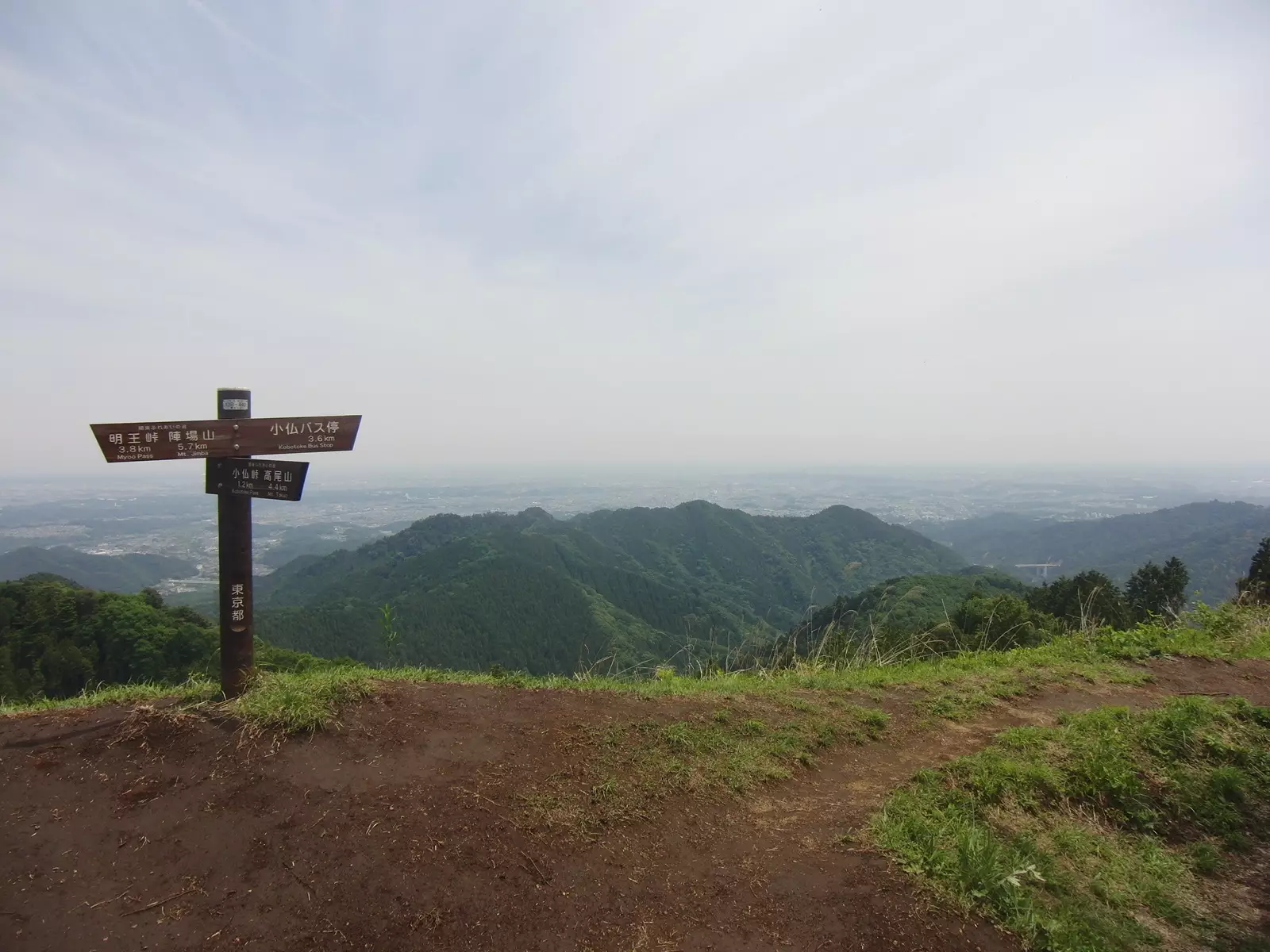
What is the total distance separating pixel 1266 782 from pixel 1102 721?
949mm

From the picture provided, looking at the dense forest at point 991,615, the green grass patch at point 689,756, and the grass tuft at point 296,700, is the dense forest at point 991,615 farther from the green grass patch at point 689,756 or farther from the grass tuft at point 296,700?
the grass tuft at point 296,700

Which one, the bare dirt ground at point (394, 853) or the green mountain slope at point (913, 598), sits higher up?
the bare dirt ground at point (394, 853)

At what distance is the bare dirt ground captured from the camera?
8.63 feet

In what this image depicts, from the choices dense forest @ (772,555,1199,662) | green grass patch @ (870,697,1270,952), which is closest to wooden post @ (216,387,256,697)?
green grass patch @ (870,697,1270,952)

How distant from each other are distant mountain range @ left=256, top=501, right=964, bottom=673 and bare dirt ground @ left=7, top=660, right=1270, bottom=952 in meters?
26.2

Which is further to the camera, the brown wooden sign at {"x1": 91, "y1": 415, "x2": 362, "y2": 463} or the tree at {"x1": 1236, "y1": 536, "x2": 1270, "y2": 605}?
the tree at {"x1": 1236, "y1": 536, "x2": 1270, "y2": 605}

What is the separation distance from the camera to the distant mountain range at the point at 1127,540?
66.6 meters

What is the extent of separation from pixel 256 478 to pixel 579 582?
72.7 m

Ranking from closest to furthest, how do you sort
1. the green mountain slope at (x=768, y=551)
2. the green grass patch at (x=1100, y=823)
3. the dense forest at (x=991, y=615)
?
the green grass patch at (x=1100, y=823) < the dense forest at (x=991, y=615) < the green mountain slope at (x=768, y=551)

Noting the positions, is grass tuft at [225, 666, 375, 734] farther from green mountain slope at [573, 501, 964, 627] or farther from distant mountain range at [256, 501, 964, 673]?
green mountain slope at [573, 501, 964, 627]

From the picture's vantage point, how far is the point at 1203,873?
3328 mm

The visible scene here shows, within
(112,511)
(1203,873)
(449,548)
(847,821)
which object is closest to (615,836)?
(847,821)

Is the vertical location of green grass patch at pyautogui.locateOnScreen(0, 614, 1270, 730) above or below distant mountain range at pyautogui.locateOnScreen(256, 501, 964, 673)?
above

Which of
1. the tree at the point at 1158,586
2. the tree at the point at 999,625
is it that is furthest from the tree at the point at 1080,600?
the tree at the point at 1158,586
